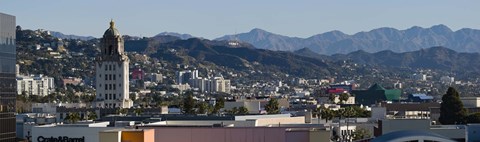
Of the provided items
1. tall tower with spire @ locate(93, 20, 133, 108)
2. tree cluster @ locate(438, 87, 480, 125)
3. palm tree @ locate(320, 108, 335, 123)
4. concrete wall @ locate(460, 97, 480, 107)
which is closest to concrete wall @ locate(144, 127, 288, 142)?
tree cluster @ locate(438, 87, 480, 125)

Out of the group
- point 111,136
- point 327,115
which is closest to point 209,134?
point 111,136

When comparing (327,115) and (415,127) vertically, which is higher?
(415,127)

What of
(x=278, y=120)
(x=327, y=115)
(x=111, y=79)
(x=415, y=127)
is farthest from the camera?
(x=111, y=79)

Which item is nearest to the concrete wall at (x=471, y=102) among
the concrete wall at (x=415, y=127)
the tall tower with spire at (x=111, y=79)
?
the tall tower with spire at (x=111, y=79)

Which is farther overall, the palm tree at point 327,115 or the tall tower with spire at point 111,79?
the tall tower with spire at point 111,79

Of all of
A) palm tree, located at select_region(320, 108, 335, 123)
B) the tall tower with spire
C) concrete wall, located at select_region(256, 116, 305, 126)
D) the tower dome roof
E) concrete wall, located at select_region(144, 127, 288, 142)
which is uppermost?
the tower dome roof

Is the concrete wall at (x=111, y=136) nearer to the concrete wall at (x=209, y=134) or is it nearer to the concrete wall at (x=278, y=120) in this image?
the concrete wall at (x=209, y=134)

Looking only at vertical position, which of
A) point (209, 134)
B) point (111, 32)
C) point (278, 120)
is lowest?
point (278, 120)

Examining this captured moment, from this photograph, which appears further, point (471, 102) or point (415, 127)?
point (471, 102)

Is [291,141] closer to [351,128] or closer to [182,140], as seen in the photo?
[182,140]

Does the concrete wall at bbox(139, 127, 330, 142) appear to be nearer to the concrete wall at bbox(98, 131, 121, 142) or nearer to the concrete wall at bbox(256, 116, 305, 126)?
the concrete wall at bbox(98, 131, 121, 142)

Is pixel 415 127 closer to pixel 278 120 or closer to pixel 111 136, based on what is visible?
pixel 111 136

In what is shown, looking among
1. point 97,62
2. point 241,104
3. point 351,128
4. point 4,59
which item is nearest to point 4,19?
point 4,59

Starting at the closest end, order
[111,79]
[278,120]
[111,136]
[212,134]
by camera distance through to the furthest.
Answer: [111,136], [212,134], [278,120], [111,79]
